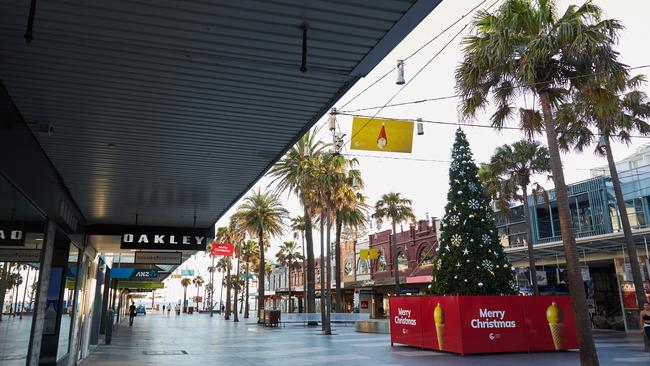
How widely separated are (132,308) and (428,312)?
2911cm

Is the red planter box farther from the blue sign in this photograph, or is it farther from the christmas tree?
the blue sign

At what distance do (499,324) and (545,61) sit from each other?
900 centimetres

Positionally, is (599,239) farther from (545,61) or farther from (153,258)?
(153,258)

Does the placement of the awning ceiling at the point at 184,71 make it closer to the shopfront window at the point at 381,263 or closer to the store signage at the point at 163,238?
the store signage at the point at 163,238

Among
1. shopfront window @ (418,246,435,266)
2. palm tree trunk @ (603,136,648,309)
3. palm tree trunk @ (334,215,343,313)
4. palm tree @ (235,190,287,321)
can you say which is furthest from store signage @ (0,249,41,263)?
shopfront window @ (418,246,435,266)

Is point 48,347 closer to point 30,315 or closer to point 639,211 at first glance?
point 30,315

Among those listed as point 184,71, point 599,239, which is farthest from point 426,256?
point 184,71

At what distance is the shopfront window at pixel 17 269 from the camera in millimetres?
6758

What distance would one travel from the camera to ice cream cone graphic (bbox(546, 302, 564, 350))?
16859 mm

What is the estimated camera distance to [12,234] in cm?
721

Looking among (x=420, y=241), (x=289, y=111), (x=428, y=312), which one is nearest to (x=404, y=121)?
(x=289, y=111)

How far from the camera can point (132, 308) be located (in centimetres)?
3897

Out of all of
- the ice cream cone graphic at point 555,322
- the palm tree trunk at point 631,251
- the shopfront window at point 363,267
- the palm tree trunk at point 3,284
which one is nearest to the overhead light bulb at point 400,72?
the palm tree trunk at point 3,284

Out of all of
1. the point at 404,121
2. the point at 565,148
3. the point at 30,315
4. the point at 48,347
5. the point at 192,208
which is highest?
the point at 565,148
